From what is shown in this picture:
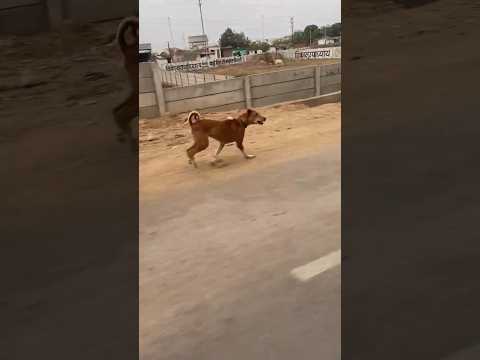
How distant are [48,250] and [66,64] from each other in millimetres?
670

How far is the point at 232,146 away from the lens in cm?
403

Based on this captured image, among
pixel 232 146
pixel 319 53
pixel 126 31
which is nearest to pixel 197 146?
pixel 232 146

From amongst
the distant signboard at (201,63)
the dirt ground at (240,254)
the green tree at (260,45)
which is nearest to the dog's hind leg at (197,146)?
the dirt ground at (240,254)

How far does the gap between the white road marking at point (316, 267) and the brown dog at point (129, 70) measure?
0.73 m

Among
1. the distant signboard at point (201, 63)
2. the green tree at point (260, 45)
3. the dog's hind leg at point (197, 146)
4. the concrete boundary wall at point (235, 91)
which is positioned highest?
the green tree at point (260, 45)

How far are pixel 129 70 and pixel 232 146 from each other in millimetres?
2225

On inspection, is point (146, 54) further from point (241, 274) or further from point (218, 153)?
point (241, 274)

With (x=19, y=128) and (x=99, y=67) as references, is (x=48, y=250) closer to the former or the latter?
(x=19, y=128)

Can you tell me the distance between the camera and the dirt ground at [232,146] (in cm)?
324

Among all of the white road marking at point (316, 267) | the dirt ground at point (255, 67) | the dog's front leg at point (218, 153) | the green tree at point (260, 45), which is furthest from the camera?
the green tree at point (260, 45)

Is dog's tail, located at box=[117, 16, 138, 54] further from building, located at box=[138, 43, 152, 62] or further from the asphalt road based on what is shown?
building, located at box=[138, 43, 152, 62]

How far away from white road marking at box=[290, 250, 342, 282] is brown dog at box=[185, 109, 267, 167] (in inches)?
73.9

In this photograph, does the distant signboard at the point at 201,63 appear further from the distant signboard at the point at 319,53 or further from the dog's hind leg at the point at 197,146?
the dog's hind leg at the point at 197,146
